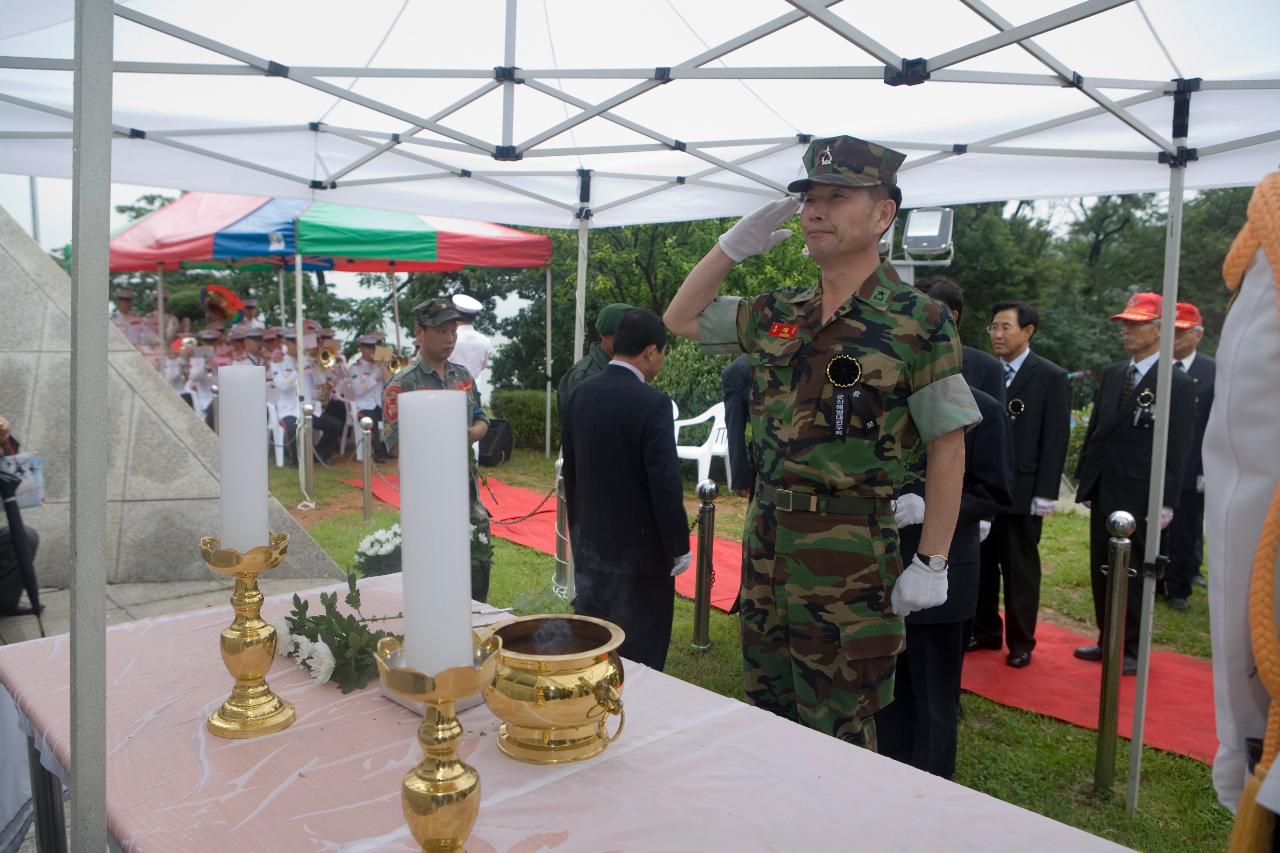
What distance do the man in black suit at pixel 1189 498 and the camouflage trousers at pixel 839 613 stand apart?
15.8 feet

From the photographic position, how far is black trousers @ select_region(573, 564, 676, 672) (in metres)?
3.45

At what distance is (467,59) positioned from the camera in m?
4.26

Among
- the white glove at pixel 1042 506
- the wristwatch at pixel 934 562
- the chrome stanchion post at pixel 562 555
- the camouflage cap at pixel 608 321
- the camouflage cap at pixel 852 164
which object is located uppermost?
the camouflage cap at pixel 852 164

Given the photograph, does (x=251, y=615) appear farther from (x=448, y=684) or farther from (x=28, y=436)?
(x=28, y=436)

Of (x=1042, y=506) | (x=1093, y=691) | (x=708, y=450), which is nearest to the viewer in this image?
(x=1093, y=691)

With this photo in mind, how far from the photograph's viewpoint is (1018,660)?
15.6 feet

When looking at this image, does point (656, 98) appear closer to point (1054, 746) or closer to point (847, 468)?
point (847, 468)

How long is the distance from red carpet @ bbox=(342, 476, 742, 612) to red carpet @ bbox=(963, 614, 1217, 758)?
4.97 ft

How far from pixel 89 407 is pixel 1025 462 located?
4.76m

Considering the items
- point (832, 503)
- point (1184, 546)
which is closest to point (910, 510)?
point (832, 503)

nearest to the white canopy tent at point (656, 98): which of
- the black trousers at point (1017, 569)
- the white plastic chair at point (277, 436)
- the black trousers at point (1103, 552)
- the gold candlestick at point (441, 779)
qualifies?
the black trousers at point (1017, 569)

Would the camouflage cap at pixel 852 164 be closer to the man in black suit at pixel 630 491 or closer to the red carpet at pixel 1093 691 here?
the man in black suit at pixel 630 491

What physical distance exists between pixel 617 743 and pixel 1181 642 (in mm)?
5249

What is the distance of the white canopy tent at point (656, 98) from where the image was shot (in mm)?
3350
